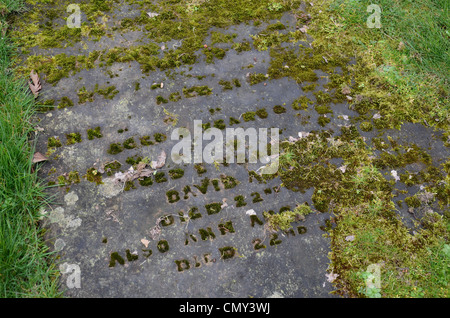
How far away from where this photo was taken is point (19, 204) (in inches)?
114

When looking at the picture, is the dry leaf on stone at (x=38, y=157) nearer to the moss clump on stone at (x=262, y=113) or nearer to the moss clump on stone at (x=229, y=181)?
the moss clump on stone at (x=229, y=181)

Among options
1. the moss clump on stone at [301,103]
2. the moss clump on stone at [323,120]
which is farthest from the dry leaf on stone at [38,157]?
the moss clump on stone at [323,120]

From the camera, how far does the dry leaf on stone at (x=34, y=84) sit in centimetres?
352

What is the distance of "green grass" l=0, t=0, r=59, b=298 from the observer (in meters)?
2.58

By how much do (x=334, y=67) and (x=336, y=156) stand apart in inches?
47.9

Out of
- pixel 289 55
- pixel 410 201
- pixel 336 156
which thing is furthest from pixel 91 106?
pixel 410 201

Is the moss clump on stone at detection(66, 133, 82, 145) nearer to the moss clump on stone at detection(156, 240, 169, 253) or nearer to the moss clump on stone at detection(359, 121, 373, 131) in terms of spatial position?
the moss clump on stone at detection(156, 240, 169, 253)

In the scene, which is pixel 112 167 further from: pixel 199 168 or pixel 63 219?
pixel 199 168

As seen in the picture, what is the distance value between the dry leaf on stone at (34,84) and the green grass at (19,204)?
54mm

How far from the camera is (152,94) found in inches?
141

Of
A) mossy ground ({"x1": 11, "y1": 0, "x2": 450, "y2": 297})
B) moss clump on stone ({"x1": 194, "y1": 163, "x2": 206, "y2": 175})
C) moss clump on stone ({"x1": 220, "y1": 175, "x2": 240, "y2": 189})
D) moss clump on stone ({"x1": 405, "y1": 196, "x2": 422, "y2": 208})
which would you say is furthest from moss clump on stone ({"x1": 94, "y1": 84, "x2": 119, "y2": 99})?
moss clump on stone ({"x1": 405, "y1": 196, "x2": 422, "y2": 208})

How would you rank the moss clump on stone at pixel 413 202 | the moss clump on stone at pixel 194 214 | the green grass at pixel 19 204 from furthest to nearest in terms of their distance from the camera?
1. the moss clump on stone at pixel 413 202
2. the moss clump on stone at pixel 194 214
3. the green grass at pixel 19 204

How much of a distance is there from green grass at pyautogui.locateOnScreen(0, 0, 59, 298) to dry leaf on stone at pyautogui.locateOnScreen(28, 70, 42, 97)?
5cm

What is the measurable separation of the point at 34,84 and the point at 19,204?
139 cm
